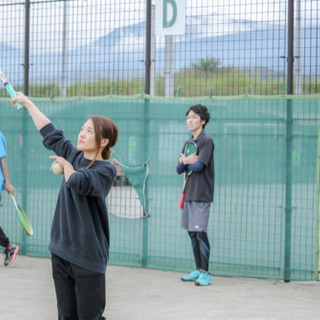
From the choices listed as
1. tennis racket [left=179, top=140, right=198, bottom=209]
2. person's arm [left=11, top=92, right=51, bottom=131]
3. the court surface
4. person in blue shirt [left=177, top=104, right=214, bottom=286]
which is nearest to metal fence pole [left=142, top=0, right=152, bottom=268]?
the court surface

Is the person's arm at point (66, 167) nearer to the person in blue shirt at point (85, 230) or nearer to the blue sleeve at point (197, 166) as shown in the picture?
the person in blue shirt at point (85, 230)

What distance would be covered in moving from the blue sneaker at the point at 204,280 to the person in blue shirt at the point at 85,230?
3.07m

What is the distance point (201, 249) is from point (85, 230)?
10.8ft

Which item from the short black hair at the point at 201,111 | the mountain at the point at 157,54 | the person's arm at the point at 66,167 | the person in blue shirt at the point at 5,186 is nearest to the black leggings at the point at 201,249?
the short black hair at the point at 201,111

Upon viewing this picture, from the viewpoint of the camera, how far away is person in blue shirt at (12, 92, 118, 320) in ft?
13.5

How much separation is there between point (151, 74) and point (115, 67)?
0.45 m

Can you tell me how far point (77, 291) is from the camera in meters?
4.13

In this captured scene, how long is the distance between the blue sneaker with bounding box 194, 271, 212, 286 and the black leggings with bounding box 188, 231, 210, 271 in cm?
5

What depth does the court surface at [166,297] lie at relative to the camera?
592cm

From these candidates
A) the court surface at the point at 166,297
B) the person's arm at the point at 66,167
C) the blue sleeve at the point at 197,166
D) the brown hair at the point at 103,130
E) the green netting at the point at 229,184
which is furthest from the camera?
the green netting at the point at 229,184

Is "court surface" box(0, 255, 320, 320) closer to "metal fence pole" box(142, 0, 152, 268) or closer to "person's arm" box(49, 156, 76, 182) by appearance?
"metal fence pole" box(142, 0, 152, 268)

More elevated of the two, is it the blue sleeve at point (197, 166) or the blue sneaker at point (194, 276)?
the blue sleeve at point (197, 166)

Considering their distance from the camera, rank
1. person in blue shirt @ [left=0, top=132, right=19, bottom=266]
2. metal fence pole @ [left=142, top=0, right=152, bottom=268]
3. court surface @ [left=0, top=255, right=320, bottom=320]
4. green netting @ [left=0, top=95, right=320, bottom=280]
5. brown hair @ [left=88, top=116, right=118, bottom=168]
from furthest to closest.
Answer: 1. metal fence pole @ [left=142, top=0, right=152, bottom=268]
2. person in blue shirt @ [left=0, top=132, right=19, bottom=266]
3. green netting @ [left=0, top=95, right=320, bottom=280]
4. court surface @ [left=0, top=255, right=320, bottom=320]
5. brown hair @ [left=88, top=116, right=118, bottom=168]

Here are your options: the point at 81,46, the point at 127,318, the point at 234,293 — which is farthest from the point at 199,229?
the point at 81,46
